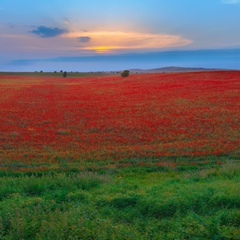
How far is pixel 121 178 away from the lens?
12219 mm

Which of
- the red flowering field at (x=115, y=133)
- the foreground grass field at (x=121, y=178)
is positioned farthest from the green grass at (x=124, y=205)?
the red flowering field at (x=115, y=133)

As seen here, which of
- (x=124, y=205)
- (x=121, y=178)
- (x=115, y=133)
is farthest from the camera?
(x=115, y=133)

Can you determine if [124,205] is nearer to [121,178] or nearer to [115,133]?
[121,178]

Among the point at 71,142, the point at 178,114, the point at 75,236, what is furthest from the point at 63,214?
the point at 178,114

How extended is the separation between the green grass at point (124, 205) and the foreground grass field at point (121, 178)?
0.02m

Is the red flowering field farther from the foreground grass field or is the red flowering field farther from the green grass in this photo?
the green grass

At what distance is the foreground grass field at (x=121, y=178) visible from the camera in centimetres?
757

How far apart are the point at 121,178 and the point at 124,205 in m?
2.95

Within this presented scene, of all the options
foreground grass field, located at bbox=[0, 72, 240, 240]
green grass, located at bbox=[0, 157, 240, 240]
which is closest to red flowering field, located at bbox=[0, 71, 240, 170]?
foreground grass field, located at bbox=[0, 72, 240, 240]

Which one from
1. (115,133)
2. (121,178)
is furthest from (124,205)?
(115,133)

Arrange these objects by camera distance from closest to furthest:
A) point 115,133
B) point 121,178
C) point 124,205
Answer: point 124,205, point 121,178, point 115,133

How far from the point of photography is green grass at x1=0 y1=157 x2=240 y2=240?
7355 mm

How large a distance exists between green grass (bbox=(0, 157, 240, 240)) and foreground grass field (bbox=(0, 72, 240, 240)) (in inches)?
1.0

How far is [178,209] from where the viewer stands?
8766mm
